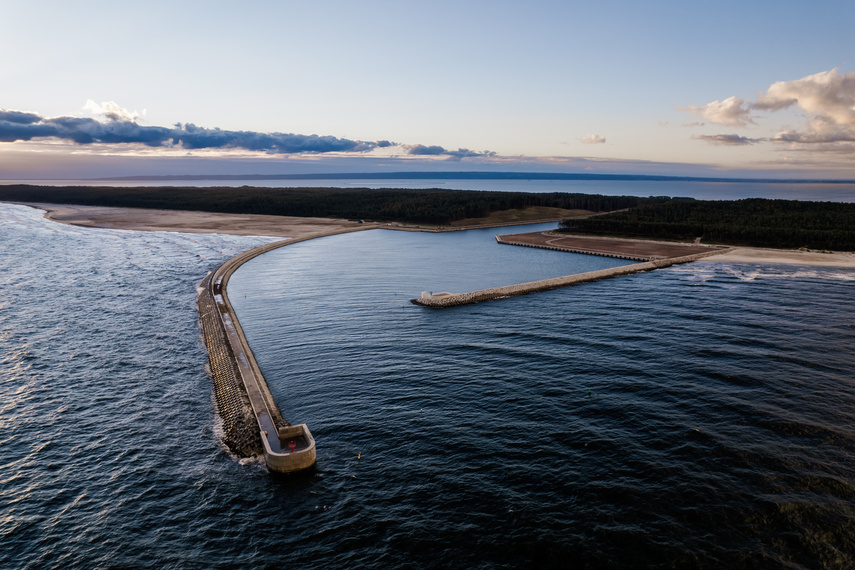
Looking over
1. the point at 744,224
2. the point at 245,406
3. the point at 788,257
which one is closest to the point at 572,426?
the point at 245,406

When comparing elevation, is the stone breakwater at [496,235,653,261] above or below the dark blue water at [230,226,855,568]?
above

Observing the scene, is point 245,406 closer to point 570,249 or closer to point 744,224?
point 570,249

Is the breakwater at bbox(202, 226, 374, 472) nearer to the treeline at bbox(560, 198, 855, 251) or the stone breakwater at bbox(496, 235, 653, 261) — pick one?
the stone breakwater at bbox(496, 235, 653, 261)

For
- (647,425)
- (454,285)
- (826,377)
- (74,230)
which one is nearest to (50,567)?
(647,425)

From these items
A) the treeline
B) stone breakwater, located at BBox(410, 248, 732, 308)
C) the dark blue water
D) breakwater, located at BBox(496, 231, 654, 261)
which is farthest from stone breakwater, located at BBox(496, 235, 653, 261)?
the dark blue water

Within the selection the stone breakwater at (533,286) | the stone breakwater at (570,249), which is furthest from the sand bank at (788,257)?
the stone breakwater at (570,249)

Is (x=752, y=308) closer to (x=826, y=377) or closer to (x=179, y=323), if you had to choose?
(x=826, y=377)

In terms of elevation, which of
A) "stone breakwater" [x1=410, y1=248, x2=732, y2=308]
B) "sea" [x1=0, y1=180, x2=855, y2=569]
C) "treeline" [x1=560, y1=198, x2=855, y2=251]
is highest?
"treeline" [x1=560, y1=198, x2=855, y2=251]
